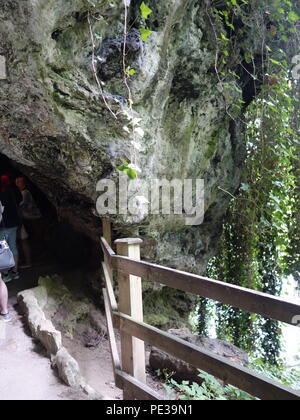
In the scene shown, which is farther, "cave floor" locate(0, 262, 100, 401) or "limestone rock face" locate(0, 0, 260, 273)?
"limestone rock face" locate(0, 0, 260, 273)

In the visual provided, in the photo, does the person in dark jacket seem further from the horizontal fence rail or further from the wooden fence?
the horizontal fence rail

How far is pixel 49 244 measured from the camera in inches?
333

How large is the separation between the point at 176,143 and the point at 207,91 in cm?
94

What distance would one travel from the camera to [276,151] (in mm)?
5668

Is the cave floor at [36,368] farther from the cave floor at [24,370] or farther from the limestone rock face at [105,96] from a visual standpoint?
the limestone rock face at [105,96]

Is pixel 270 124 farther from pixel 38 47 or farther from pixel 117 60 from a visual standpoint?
pixel 38 47

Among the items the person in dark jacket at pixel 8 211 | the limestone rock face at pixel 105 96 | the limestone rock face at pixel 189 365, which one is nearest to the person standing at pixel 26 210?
the limestone rock face at pixel 105 96

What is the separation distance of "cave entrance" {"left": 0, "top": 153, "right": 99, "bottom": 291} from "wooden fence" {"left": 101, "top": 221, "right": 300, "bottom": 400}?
3.67 metres

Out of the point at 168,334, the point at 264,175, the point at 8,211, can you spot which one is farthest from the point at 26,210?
the point at 168,334

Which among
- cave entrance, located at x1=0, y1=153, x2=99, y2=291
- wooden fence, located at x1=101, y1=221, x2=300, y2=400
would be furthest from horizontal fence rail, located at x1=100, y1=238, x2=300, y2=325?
cave entrance, located at x1=0, y1=153, x2=99, y2=291

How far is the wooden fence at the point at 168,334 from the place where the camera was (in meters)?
1.45

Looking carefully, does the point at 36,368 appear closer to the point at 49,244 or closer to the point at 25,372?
the point at 25,372

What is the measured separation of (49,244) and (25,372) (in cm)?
567

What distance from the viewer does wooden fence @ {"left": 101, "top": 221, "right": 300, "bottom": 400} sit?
57.1 inches
